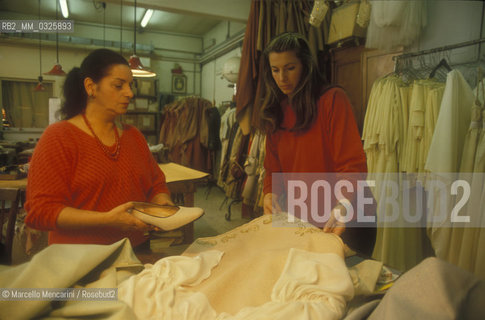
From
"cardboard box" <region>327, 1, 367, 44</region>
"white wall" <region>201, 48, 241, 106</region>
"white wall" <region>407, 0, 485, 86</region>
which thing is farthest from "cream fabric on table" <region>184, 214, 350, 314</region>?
"white wall" <region>201, 48, 241, 106</region>

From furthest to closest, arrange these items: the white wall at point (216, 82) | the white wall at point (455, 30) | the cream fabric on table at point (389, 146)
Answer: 1. the white wall at point (216, 82)
2. the cream fabric on table at point (389, 146)
3. the white wall at point (455, 30)

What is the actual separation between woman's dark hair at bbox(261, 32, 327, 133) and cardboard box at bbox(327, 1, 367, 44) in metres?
1.32

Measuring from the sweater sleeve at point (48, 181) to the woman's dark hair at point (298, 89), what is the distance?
1.91 ft

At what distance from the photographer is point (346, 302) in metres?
0.51

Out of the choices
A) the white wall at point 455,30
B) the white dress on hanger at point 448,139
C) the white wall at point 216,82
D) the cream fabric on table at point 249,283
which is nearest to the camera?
the cream fabric on table at point 249,283

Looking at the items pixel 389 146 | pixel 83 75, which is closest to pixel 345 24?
Result: pixel 389 146

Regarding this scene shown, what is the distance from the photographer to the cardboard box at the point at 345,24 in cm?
210

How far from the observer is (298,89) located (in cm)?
97

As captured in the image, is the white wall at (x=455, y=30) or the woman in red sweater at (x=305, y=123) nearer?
the woman in red sweater at (x=305, y=123)

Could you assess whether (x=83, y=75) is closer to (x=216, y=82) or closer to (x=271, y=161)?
(x=271, y=161)

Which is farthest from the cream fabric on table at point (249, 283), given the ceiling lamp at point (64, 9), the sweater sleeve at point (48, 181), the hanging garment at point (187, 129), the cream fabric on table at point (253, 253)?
the hanging garment at point (187, 129)

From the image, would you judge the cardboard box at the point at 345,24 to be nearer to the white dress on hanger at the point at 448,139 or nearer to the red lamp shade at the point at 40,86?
the white dress on hanger at the point at 448,139

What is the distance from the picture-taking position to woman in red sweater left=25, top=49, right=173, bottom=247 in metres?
0.63

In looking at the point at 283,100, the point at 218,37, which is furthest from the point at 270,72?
the point at 218,37
